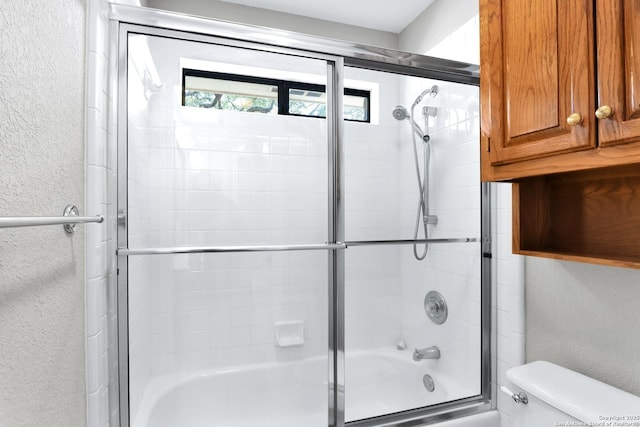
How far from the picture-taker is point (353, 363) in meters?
1.65

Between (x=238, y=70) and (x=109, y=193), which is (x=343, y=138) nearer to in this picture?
(x=238, y=70)

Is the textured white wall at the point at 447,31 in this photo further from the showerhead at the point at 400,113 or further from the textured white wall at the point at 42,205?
the textured white wall at the point at 42,205

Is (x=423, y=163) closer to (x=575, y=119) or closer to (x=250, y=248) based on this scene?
(x=575, y=119)

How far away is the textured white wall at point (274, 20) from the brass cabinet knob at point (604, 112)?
6.35ft

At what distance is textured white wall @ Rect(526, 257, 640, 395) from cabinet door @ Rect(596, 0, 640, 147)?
1.85ft

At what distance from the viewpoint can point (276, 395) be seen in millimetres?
1572

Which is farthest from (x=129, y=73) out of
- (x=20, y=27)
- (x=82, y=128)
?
(x=20, y=27)

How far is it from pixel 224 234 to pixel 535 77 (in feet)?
4.12

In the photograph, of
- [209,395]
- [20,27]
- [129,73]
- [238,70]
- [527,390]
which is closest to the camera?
[20,27]

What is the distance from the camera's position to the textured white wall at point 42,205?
64cm

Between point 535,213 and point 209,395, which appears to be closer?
point 535,213

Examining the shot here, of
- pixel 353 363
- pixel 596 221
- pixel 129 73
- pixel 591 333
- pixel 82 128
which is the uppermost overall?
pixel 129 73

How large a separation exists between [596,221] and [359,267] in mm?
967

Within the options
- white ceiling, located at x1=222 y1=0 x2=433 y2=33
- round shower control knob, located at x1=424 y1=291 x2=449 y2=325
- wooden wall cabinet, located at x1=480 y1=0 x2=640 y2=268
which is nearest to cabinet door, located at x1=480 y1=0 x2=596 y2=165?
wooden wall cabinet, located at x1=480 y1=0 x2=640 y2=268
